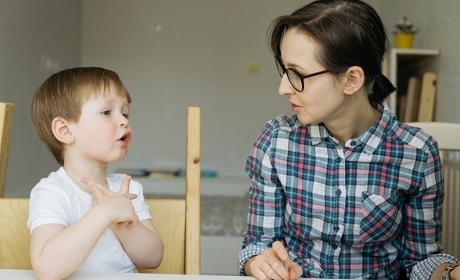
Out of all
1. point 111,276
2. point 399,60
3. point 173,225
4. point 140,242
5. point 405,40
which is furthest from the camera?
point 399,60

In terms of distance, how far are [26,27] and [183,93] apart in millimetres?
1850

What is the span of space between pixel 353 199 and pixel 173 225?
32 cm

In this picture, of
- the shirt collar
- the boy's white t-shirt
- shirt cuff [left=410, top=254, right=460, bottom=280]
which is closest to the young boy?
the boy's white t-shirt

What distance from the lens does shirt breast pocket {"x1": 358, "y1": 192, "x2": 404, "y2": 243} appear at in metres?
1.03

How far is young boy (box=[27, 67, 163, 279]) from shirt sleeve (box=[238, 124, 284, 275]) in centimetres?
22

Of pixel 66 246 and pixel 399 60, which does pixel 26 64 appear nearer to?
pixel 399 60

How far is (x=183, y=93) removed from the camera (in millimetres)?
4746

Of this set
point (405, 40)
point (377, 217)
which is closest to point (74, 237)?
point (377, 217)

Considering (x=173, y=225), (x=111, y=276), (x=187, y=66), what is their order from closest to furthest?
(x=111, y=276), (x=173, y=225), (x=187, y=66)

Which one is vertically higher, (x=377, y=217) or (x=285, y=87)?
(x=285, y=87)

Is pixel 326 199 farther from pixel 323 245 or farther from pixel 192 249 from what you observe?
pixel 192 249

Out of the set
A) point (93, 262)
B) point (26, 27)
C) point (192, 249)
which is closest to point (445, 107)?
point (192, 249)

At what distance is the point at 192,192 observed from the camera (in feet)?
3.23

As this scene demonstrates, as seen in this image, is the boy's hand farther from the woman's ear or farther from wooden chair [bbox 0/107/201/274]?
the woman's ear
